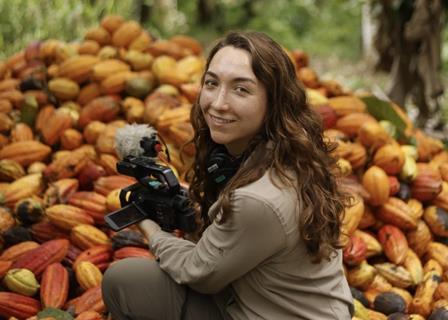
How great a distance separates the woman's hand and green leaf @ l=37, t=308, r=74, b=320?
0.51 meters

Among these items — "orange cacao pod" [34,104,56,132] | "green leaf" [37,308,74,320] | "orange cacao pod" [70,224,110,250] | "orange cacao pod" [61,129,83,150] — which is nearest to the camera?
"green leaf" [37,308,74,320]

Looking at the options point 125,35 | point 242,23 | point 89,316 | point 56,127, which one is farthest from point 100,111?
point 242,23

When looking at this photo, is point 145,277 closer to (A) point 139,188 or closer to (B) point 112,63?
(A) point 139,188

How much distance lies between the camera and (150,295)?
1.89 metres

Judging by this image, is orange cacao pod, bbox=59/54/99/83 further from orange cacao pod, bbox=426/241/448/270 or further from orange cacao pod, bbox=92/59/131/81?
orange cacao pod, bbox=426/241/448/270

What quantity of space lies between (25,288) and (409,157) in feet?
6.81

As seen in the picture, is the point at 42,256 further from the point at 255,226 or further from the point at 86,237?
the point at 255,226

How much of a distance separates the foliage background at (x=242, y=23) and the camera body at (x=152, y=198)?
3927 millimetres

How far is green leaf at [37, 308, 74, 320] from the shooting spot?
219 cm

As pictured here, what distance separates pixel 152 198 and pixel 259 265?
0.42 m

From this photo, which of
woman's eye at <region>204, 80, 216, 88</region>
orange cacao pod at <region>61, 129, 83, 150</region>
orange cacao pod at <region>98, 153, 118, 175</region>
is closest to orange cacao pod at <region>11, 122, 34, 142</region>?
orange cacao pod at <region>61, 129, 83, 150</region>

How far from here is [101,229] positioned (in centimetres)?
279

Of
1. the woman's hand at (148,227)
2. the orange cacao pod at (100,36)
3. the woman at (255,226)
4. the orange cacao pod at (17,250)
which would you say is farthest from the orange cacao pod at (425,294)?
the orange cacao pod at (100,36)

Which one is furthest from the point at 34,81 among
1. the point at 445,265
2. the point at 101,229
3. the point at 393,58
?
the point at 393,58
